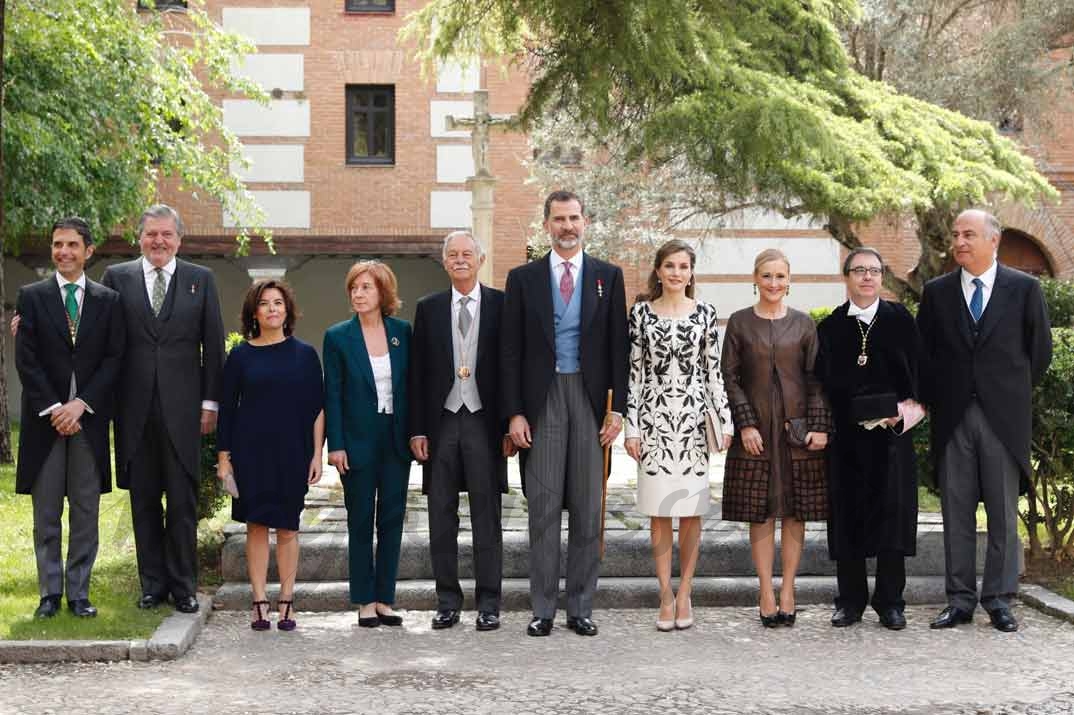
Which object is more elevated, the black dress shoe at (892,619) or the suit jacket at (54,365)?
the suit jacket at (54,365)

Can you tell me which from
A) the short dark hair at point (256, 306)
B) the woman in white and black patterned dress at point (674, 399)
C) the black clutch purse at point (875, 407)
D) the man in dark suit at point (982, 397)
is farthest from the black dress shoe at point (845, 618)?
the short dark hair at point (256, 306)

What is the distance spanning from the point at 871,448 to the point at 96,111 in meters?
12.6

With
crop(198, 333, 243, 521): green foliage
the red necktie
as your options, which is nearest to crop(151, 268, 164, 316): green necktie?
crop(198, 333, 243, 521): green foliage

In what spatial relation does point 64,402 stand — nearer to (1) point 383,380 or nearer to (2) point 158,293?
(2) point 158,293

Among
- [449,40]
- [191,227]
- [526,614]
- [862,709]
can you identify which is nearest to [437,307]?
[526,614]

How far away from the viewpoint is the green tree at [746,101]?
28.6 feet

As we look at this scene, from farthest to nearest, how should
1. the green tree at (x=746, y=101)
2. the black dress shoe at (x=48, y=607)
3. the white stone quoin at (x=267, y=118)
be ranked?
the white stone quoin at (x=267, y=118) < the green tree at (x=746, y=101) < the black dress shoe at (x=48, y=607)

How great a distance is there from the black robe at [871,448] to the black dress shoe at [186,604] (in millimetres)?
3320

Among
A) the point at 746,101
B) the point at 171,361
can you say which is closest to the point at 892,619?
the point at 746,101

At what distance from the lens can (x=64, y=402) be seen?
687 cm

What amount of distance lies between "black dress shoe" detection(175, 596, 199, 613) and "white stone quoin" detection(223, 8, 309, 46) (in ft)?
53.5

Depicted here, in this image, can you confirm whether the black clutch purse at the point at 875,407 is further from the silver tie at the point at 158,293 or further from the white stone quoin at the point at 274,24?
Result: the white stone quoin at the point at 274,24

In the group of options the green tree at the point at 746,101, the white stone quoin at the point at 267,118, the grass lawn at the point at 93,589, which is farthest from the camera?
the white stone quoin at the point at 267,118

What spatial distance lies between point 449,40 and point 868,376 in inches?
188
